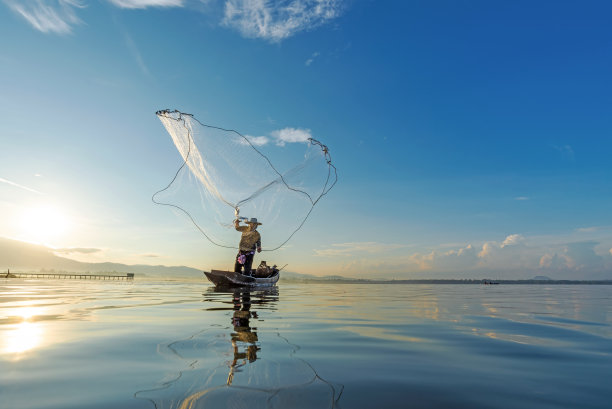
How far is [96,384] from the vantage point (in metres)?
5.14

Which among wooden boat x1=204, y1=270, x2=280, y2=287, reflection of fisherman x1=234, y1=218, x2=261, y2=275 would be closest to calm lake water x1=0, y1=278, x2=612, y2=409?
wooden boat x1=204, y1=270, x2=280, y2=287

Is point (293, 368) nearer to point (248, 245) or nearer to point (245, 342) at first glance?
point (245, 342)

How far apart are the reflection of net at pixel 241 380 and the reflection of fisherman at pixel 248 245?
39.1 meters

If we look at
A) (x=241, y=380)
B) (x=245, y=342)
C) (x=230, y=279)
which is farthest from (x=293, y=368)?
(x=230, y=279)

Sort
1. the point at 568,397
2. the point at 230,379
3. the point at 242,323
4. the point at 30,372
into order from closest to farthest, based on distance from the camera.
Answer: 1. the point at 568,397
2. the point at 230,379
3. the point at 30,372
4. the point at 242,323

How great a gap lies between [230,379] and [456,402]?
10.2ft

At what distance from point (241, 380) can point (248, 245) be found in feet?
142

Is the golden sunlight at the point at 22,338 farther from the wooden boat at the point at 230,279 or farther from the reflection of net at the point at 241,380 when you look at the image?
the wooden boat at the point at 230,279

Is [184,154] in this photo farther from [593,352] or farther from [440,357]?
[593,352]

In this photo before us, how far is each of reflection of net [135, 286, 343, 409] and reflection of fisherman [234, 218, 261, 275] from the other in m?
39.1

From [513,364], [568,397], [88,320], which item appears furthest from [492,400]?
[88,320]

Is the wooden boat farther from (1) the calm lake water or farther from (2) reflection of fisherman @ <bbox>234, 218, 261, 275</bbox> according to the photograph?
(1) the calm lake water

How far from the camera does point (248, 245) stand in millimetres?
47938

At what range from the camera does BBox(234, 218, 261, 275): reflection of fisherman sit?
1854 inches
